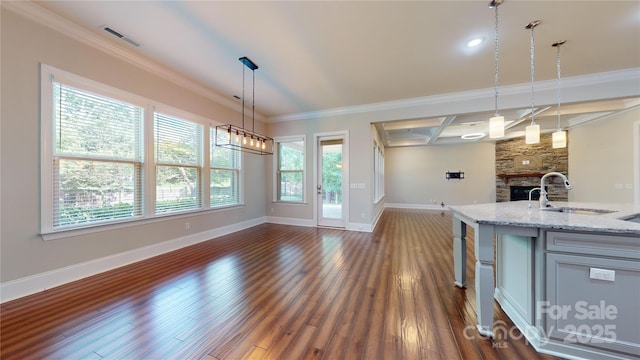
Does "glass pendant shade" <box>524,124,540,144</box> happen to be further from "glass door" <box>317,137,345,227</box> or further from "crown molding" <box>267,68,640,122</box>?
"glass door" <box>317,137,345,227</box>

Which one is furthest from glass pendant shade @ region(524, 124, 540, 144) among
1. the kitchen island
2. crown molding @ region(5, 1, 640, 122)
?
crown molding @ region(5, 1, 640, 122)

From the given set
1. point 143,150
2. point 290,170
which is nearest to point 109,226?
point 143,150

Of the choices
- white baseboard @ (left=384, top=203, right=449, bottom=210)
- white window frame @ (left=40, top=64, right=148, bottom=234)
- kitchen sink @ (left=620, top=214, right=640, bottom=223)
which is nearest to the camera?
kitchen sink @ (left=620, top=214, right=640, bottom=223)

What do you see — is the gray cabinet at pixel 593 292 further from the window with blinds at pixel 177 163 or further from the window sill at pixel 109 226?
the window with blinds at pixel 177 163

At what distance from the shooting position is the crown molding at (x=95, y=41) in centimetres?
224

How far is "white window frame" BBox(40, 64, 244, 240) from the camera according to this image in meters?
2.40

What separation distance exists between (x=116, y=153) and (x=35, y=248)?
1324 mm

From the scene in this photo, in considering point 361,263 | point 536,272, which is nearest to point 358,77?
point 361,263

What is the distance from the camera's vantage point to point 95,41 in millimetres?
2762

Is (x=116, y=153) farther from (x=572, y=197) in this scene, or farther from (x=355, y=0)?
(x=572, y=197)

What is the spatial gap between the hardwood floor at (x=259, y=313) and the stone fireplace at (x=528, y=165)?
6.79 meters

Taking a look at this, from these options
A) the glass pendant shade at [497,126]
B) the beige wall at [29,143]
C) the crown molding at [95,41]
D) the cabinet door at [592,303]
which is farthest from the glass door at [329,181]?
the cabinet door at [592,303]

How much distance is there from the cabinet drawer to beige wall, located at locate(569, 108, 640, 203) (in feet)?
18.7

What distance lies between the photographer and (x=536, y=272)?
1611 mm
